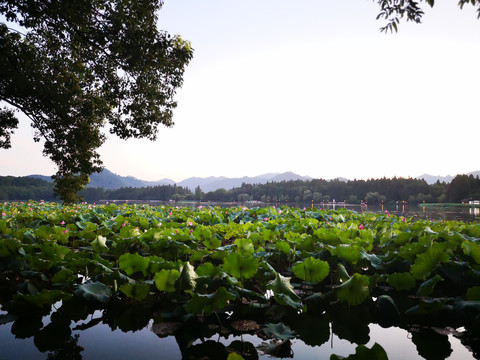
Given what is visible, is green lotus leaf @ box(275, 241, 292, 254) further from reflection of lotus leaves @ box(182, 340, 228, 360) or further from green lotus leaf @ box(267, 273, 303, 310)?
reflection of lotus leaves @ box(182, 340, 228, 360)

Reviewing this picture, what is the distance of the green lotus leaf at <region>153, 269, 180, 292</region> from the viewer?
2.84 meters

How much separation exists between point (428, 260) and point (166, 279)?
2598 millimetres

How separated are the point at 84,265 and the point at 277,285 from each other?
2.21 metres

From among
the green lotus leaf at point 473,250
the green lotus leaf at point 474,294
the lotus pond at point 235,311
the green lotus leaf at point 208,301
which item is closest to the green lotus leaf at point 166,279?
the lotus pond at point 235,311

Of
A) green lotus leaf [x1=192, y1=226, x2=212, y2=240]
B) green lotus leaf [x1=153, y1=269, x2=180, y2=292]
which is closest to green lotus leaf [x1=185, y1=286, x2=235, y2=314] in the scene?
green lotus leaf [x1=153, y1=269, x2=180, y2=292]

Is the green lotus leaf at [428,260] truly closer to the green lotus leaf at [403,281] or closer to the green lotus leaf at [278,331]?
the green lotus leaf at [403,281]

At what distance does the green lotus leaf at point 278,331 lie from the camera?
2.41m

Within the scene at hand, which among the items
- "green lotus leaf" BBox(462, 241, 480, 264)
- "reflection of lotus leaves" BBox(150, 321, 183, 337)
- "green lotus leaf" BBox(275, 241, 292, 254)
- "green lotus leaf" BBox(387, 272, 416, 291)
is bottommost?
"reflection of lotus leaves" BBox(150, 321, 183, 337)

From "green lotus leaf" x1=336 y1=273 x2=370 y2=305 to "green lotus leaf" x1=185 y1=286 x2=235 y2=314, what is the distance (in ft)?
3.63

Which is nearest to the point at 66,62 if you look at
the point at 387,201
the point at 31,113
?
the point at 31,113

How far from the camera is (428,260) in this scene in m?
3.18

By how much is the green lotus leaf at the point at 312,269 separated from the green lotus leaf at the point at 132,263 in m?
1.60

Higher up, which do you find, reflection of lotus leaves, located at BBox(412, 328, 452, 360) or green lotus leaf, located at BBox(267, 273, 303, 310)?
green lotus leaf, located at BBox(267, 273, 303, 310)

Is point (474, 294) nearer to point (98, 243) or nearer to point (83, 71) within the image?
point (98, 243)
